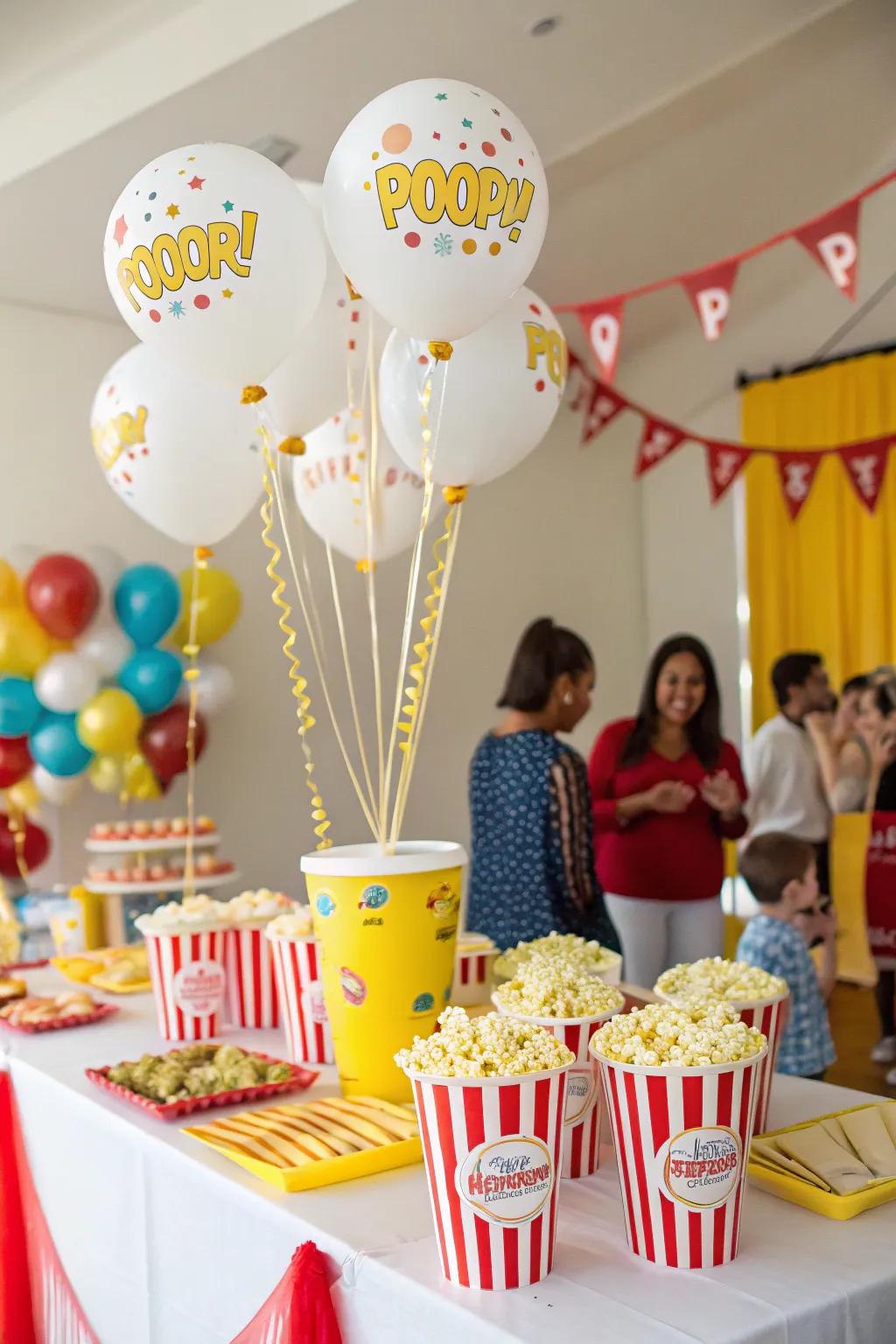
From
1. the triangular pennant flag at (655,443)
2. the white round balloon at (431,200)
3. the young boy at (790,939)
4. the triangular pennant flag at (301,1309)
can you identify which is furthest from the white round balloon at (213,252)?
the triangular pennant flag at (655,443)

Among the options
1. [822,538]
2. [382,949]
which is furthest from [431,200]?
[822,538]

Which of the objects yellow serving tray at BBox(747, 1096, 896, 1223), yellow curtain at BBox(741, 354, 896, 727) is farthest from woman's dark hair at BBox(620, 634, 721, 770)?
yellow curtain at BBox(741, 354, 896, 727)

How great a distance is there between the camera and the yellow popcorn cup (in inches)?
54.4

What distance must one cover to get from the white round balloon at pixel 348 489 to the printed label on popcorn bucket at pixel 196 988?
737mm

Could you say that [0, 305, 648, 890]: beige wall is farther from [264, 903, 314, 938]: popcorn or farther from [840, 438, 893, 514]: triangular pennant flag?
[264, 903, 314, 938]: popcorn

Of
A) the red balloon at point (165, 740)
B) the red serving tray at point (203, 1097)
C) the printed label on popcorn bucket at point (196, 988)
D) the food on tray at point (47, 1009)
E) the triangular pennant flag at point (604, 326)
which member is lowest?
the food on tray at point (47, 1009)

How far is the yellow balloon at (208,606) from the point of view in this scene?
3.67 metres

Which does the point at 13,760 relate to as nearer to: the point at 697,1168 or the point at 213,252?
the point at 213,252

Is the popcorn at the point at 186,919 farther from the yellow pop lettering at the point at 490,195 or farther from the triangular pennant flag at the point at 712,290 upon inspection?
the triangular pennant flag at the point at 712,290

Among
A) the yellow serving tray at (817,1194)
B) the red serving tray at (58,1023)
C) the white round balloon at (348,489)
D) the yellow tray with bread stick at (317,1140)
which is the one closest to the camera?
the yellow serving tray at (817,1194)

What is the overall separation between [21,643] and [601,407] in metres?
1.78

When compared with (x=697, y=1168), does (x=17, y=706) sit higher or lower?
higher

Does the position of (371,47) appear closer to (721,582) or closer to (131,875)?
(131,875)

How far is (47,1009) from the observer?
1929 mm
